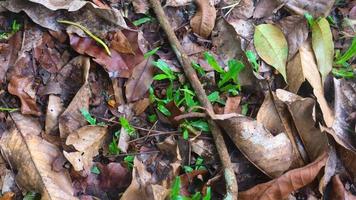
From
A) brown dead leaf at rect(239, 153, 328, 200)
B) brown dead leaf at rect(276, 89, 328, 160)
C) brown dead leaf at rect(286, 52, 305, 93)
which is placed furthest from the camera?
brown dead leaf at rect(286, 52, 305, 93)

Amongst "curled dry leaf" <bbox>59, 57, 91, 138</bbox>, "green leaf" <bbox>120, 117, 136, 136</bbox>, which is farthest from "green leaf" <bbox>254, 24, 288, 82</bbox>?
"curled dry leaf" <bbox>59, 57, 91, 138</bbox>

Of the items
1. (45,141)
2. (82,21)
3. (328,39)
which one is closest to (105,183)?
(45,141)

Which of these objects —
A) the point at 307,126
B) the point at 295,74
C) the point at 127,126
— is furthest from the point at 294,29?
the point at 127,126

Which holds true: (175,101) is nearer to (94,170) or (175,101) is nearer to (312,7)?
(94,170)

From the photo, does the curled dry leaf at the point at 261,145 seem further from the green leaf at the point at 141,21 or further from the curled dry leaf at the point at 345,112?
the green leaf at the point at 141,21

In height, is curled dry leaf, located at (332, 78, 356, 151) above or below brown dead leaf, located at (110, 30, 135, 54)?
below

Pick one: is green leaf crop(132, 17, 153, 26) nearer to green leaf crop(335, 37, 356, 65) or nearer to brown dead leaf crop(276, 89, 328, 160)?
brown dead leaf crop(276, 89, 328, 160)

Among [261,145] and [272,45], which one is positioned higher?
[272,45]
